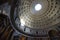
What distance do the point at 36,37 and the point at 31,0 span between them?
45.7 inches

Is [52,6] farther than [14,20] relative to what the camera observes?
Yes

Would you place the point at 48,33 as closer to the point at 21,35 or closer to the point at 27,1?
the point at 21,35

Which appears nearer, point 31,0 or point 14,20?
point 14,20

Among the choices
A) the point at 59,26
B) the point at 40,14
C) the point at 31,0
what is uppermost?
the point at 31,0

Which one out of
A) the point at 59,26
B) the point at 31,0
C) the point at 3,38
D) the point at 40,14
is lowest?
the point at 3,38

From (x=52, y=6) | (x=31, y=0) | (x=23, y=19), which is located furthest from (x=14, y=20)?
(x=52, y=6)

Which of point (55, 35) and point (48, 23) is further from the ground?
point (48, 23)

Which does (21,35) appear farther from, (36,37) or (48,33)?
(48,33)

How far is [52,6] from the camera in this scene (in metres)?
5.46

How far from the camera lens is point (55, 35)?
5.34 metres

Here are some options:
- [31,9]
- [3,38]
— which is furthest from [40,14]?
[3,38]

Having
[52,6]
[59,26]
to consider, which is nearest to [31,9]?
[52,6]

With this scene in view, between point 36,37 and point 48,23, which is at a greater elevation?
point 48,23

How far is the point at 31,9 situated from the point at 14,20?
803 millimetres
